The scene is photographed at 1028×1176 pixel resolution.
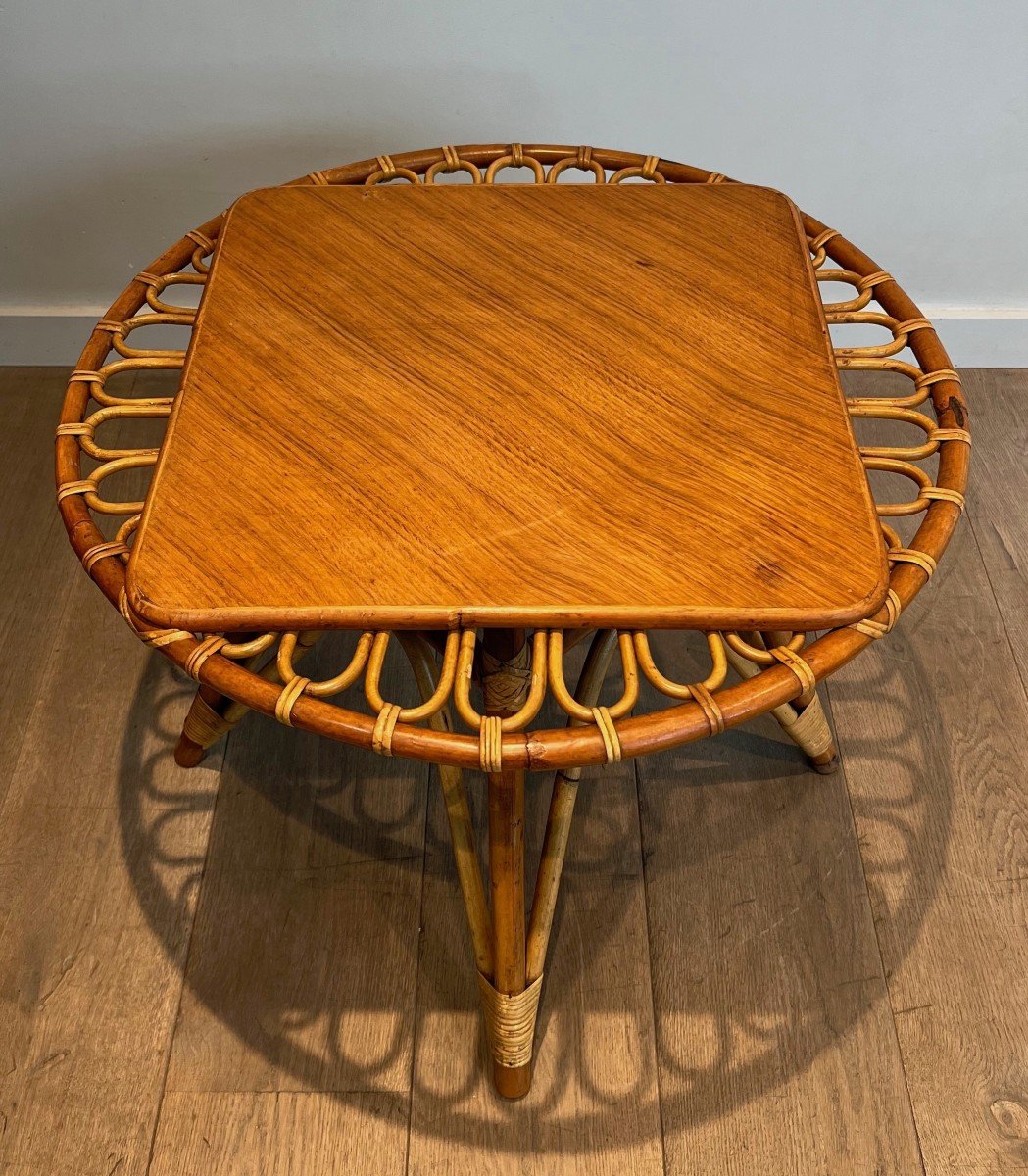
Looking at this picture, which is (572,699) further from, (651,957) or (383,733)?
(651,957)

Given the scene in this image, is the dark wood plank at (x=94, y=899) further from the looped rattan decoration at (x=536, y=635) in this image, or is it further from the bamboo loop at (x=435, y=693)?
the bamboo loop at (x=435, y=693)

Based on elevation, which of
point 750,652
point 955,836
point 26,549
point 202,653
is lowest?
point 26,549

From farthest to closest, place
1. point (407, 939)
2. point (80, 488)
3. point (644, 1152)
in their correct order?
point (407, 939)
point (644, 1152)
point (80, 488)

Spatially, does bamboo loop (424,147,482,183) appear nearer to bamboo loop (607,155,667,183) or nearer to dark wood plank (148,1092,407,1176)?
bamboo loop (607,155,667,183)

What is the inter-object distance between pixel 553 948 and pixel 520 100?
949mm

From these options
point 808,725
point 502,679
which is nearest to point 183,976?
point 502,679

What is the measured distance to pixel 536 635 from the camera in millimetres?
707

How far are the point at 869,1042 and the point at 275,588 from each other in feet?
2.22

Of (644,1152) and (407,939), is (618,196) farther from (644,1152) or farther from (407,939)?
(644,1152)

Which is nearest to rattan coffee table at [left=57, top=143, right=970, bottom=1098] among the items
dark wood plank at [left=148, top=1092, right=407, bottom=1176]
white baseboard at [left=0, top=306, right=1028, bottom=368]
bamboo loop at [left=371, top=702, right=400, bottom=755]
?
bamboo loop at [left=371, top=702, right=400, bottom=755]

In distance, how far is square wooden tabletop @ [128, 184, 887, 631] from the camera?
700mm

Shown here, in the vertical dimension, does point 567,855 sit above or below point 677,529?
below

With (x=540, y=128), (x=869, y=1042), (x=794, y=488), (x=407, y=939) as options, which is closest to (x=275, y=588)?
(x=794, y=488)

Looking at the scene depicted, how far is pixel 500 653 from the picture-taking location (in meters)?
0.91
